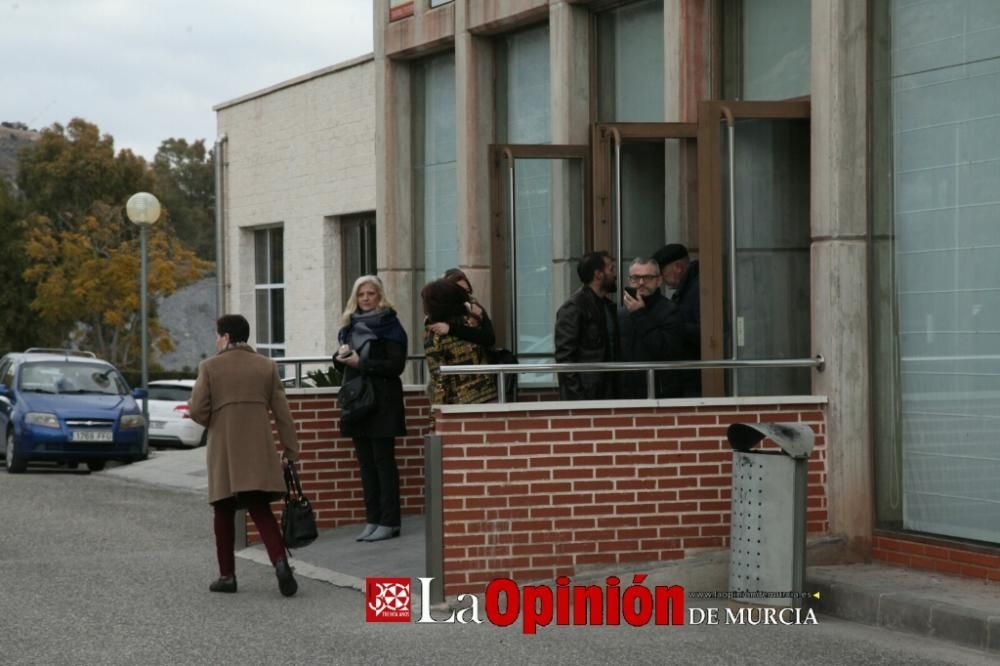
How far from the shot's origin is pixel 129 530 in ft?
48.8

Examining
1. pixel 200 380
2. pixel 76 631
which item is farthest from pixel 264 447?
pixel 76 631

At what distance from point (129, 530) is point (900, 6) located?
776 cm

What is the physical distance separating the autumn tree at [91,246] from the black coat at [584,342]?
4155cm

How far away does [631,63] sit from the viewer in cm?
1439

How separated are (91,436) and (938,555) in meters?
15.9

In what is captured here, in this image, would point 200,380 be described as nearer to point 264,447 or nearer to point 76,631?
point 264,447

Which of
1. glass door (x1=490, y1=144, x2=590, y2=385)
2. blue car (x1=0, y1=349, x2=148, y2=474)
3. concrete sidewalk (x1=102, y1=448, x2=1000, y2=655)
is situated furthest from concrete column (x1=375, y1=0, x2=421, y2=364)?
blue car (x1=0, y1=349, x2=148, y2=474)

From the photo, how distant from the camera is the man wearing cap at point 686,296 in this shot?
451 inches

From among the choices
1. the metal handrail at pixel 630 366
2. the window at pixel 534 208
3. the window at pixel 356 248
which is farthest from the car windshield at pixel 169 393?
the metal handrail at pixel 630 366

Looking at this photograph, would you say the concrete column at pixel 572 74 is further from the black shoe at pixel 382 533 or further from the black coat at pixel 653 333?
the black shoe at pixel 382 533

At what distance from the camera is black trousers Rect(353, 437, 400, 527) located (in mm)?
12477

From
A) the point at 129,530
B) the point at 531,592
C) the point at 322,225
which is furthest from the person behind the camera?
the point at 322,225

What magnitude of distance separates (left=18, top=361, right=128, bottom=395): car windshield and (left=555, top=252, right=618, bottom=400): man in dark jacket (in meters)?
15.1

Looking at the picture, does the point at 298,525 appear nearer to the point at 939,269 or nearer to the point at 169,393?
the point at 939,269
